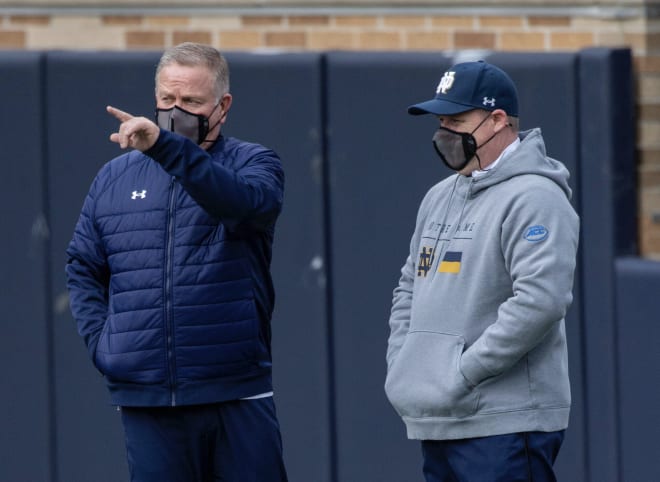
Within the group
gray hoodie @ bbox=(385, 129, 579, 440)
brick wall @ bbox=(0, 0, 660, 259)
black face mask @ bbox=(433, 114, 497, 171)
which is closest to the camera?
gray hoodie @ bbox=(385, 129, 579, 440)

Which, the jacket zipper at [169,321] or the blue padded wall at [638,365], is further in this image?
the blue padded wall at [638,365]

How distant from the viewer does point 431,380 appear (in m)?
3.95

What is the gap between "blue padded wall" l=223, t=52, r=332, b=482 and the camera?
580 cm

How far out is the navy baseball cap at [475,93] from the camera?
4.02 metres

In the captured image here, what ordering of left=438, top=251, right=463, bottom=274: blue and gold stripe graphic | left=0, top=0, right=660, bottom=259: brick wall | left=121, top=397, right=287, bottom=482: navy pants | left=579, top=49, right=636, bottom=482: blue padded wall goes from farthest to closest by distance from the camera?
left=0, top=0, right=660, bottom=259: brick wall → left=579, top=49, right=636, bottom=482: blue padded wall → left=121, top=397, right=287, bottom=482: navy pants → left=438, top=251, right=463, bottom=274: blue and gold stripe graphic

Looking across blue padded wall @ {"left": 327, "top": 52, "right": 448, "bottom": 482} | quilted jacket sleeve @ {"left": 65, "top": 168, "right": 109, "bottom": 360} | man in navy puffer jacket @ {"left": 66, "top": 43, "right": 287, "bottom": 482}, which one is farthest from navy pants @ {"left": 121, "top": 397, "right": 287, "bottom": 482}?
blue padded wall @ {"left": 327, "top": 52, "right": 448, "bottom": 482}

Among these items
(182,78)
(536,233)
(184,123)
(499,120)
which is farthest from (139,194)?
(536,233)

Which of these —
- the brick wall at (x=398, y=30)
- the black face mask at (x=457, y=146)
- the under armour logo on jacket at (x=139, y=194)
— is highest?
the brick wall at (x=398, y=30)

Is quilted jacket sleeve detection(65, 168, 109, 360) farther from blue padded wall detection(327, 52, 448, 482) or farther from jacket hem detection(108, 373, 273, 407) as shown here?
blue padded wall detection(327, 52, 448, 482)

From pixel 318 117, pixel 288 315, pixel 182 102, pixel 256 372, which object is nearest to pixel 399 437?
pixel 288 315

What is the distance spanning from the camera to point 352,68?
5734 mm

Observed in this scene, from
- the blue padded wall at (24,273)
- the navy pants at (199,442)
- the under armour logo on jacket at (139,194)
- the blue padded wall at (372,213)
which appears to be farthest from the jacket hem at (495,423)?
the blue padded wall at (24,273)

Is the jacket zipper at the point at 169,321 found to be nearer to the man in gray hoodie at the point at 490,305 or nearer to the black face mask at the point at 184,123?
the black face mask at the point at 184,123

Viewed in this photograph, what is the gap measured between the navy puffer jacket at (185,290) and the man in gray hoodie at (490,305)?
444 mm
